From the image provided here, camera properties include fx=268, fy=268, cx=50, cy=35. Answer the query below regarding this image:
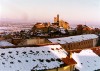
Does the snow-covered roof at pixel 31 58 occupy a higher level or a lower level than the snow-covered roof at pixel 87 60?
higher

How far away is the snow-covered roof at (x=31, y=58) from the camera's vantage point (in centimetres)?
2775

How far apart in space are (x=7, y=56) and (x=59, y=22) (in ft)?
299

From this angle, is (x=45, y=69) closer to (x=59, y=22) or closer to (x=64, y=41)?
(x=64, y=41)

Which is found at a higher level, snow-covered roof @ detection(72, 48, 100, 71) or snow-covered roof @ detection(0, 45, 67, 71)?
snow-covered roof @ detection(0, 45, 67, 71)

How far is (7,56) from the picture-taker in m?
28.8

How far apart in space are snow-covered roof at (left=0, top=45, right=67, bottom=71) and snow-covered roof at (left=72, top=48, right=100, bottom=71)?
2625 mm

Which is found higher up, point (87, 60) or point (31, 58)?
point (31, 58)

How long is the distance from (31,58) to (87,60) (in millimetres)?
9657

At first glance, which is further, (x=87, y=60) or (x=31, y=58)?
(x=87, y=60)

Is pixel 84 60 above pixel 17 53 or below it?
below

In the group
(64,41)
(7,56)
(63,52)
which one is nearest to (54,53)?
(63,52)

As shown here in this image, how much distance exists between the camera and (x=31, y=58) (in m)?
29.9

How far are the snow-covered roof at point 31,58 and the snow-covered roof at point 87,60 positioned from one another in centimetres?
263

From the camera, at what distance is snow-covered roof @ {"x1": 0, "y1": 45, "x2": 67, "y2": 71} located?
2775cm
